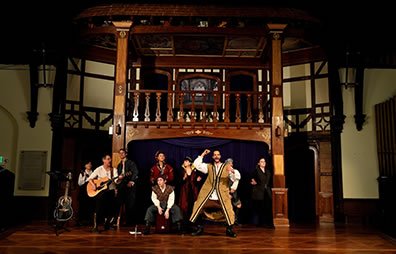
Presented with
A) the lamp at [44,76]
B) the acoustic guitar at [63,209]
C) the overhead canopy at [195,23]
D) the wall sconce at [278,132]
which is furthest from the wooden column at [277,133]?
the lamp at [44,76]

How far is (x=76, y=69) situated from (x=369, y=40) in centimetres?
781

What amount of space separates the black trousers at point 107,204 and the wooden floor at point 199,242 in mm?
346

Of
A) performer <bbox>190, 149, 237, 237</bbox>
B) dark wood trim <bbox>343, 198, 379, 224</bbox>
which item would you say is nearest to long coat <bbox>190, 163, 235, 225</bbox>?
performer <bbox>190, 149, 237, 237</bbox>

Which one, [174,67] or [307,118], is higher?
[174,67]

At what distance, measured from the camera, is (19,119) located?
11133 mm

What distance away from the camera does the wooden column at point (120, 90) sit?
9.18 metres

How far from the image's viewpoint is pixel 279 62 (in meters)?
9.45

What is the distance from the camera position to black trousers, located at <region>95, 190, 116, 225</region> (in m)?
7.92

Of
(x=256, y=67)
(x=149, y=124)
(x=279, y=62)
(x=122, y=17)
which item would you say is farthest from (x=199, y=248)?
(x=256, y=67)

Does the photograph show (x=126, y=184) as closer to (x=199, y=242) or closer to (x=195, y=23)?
(x=199, y=242)

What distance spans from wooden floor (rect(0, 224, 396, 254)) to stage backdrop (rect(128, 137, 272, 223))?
1344mm

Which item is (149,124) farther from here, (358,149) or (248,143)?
(358,149)

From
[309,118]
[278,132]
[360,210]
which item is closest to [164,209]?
[278,132]

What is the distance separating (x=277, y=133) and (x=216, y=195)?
2.60 meters
